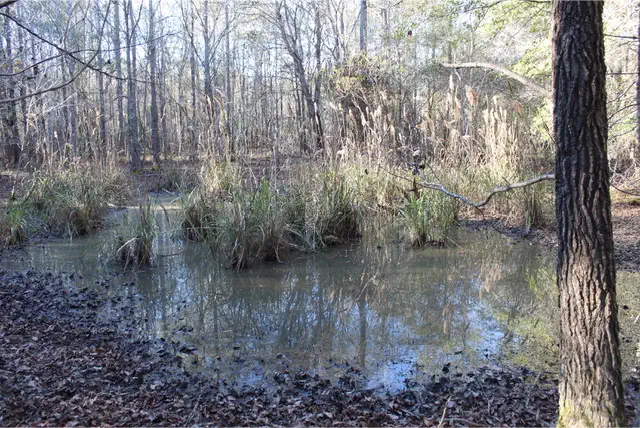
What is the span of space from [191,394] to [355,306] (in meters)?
1.76

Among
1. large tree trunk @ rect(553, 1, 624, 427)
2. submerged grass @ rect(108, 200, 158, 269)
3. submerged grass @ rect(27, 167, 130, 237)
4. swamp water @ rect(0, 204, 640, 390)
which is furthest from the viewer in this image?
submerged grass @ rect(27, 167, 130, 237)

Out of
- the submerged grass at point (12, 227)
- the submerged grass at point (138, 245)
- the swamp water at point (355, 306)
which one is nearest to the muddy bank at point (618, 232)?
the swamp water at point (355, 306)

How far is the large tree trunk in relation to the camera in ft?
5.55

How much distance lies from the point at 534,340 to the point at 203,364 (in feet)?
6.43

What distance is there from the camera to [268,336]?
346 centimetres

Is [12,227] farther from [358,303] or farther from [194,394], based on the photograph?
Answer: [194,394]

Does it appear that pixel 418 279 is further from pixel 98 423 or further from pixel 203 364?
pixel 98 423

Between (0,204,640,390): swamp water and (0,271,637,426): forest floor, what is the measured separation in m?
0.16

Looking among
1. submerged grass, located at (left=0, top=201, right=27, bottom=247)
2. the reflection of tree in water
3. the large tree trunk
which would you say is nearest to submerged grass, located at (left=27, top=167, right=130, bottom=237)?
submerged grass, located at (left=0, top=201, right=27, bottom=247)

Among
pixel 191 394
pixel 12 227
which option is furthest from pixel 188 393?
pixel 12 227

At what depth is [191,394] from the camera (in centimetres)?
252

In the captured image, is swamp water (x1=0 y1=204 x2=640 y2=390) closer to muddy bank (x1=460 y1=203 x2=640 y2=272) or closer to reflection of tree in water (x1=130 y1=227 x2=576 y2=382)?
reflection of tree in water (x1=130 y1=227 x2=576 y2=382)

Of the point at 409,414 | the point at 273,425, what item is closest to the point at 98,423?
the point at 273,425

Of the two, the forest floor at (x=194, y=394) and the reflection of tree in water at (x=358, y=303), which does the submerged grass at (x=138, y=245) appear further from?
the forest floor at (x=194, y=394)
